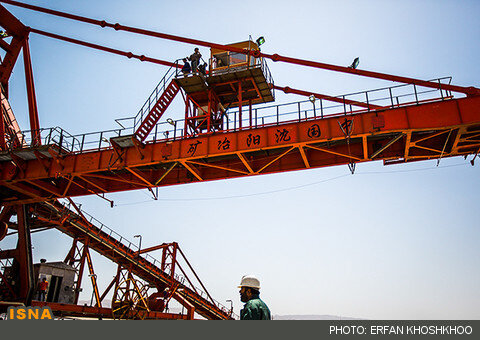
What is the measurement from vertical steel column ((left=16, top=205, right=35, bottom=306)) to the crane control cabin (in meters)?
10.3

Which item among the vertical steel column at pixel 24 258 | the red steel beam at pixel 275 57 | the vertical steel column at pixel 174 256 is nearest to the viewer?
the red steel beam at pixel 275 57

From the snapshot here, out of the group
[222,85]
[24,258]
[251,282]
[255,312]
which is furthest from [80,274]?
[255,312]

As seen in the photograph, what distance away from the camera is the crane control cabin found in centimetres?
1938

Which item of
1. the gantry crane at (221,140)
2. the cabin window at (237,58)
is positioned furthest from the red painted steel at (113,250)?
the cabin window at (237,58)

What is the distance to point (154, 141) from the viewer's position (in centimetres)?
1745

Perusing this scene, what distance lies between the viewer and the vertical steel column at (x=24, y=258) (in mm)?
20156

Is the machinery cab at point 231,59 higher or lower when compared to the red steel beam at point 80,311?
higher

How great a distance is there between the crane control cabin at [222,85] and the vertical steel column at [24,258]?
10258 mm

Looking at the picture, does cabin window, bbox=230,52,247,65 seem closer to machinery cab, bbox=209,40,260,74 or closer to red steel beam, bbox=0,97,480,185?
machinery cab, bbox=209,40,260,74

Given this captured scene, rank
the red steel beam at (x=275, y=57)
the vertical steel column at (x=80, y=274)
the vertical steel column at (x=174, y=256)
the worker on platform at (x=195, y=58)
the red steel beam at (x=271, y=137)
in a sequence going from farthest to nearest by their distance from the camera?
the vertical steel column at (x=174, y=256)
the vertical steel column at (x=80, y=274)
the worker on platform at (x=195, y=58)
the red steel beam at (x=275, y=57)
the red steel beam at (x=271, y=137)

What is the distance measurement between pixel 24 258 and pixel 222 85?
45.6 ft

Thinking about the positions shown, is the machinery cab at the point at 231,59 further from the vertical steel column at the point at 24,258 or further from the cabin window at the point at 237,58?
the vertical steel column at the point at 24,258

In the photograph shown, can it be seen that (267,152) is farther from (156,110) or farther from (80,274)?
(80,274)
